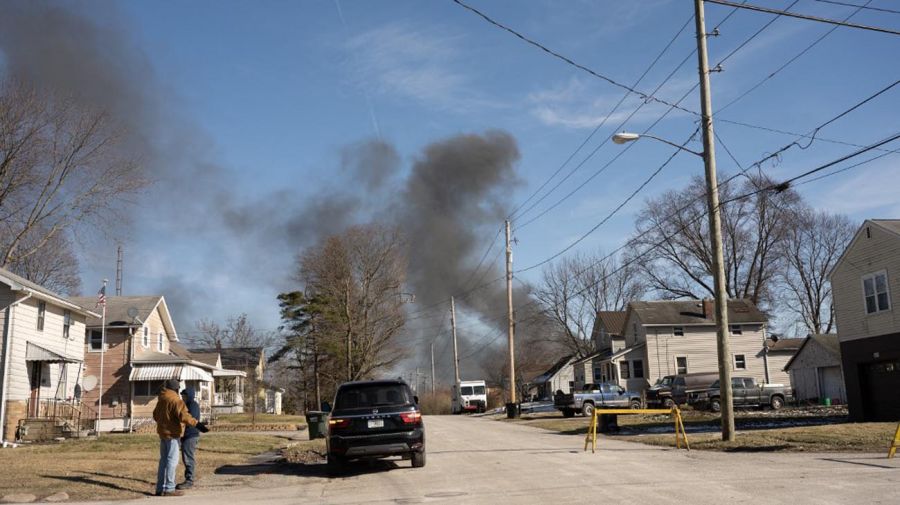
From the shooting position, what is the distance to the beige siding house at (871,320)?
26.3 meters

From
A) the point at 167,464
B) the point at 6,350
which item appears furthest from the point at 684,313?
the point at 167,464

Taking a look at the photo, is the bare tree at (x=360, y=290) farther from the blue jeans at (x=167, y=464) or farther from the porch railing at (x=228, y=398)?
the blue jeans at (x=167, y=464)

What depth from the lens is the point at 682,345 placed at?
54.8 metres

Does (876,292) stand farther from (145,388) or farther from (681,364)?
(145,388)

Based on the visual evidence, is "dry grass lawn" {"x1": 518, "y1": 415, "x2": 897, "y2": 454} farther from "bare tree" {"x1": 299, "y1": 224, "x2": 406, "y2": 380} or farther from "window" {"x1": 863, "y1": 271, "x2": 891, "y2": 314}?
"bare tree" {"x1": 299, "y1": 224, "x2": 406, "y2": 380}

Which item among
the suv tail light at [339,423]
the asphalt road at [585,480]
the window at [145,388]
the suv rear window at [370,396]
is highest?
the window at [145,388]

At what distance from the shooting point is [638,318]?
2170 inches

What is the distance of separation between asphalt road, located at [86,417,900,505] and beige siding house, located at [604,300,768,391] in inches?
1512

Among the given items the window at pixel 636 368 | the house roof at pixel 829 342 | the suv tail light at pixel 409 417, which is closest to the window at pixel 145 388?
the suv tail light at pixel 409 417

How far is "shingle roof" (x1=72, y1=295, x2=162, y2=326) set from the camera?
4056cm

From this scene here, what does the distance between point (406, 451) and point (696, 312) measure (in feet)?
150

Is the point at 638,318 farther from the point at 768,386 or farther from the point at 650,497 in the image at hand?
the point at 650,497

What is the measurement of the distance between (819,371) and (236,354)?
50468 mm

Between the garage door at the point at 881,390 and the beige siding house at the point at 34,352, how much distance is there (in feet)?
92.2
